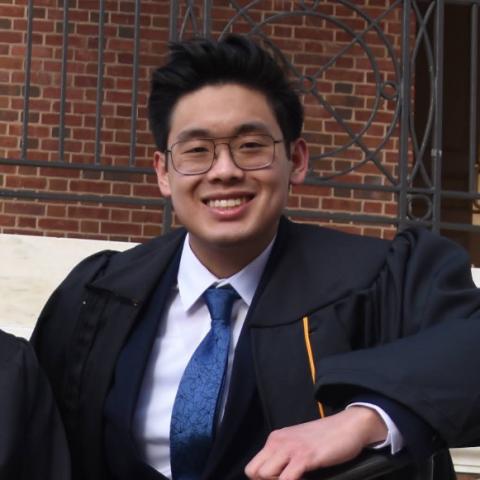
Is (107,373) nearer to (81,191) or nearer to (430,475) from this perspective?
(430,475)

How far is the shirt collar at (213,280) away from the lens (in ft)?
10.1

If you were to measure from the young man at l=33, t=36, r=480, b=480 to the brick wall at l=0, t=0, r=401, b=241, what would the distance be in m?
3.68

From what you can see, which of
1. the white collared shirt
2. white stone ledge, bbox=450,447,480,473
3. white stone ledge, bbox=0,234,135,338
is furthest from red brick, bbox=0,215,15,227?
the white collared shirt

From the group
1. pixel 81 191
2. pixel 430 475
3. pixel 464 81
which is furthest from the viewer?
pixel 464 81

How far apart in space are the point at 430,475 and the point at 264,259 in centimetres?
76

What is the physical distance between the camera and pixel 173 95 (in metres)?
3.10

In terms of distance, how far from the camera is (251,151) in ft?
9.72

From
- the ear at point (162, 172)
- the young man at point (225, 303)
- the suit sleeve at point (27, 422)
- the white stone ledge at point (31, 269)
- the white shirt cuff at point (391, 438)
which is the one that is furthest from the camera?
the white stone ledge at point (31, 269)

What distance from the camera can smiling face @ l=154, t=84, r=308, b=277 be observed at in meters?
2.94

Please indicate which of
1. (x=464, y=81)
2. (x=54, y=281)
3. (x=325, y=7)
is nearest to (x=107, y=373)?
(x=54, y=281)

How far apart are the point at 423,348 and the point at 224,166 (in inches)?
25.3

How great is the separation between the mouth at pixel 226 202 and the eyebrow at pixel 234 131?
0.14 m

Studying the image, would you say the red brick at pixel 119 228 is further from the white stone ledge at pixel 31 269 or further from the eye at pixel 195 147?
the eye at pixel 195 147

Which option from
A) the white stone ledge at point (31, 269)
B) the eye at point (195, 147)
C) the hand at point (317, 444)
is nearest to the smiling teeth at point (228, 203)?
the eye at point (195, 147)
